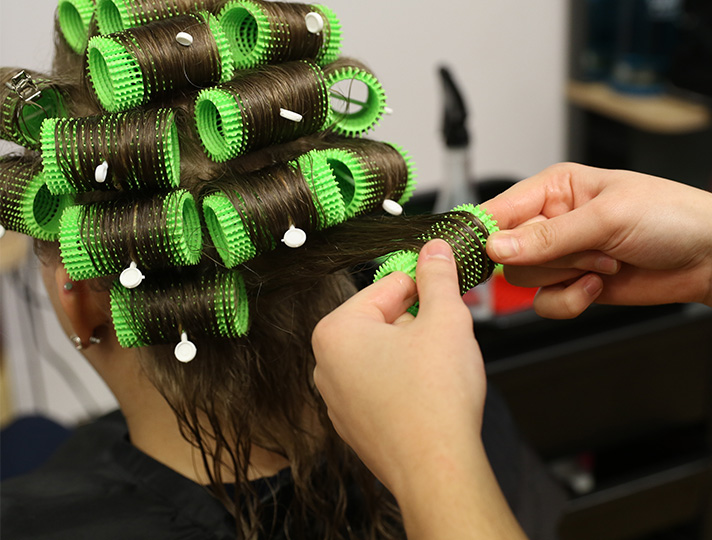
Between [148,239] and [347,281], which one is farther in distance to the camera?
[347,281]

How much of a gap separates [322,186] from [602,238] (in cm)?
41

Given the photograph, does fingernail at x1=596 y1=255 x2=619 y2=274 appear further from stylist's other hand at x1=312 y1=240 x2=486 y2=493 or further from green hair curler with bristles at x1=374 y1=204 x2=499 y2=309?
stylist's other hand at x1=312 y1=240 x2=486 y2=493

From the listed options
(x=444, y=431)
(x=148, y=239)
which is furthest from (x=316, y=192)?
(x=444, y=431)

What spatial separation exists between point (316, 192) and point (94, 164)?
233 mm

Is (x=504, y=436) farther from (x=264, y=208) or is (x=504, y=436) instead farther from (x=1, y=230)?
(x=1, y=230)

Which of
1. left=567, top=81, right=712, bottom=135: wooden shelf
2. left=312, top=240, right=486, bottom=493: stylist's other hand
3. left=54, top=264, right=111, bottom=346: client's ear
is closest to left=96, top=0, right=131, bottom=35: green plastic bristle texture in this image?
left=54, top=264, right=111, bottom=346: client's ear

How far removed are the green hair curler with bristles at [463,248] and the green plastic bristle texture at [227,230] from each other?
0.49 ft

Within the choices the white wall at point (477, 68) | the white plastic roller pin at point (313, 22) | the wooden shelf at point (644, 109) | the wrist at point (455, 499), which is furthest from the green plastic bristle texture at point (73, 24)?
the wooden shelf at point (644, 109)

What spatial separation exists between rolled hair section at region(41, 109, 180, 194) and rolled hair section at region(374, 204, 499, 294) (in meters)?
0.26

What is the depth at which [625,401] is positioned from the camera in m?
1.71

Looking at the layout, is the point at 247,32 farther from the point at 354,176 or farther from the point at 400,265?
the point at 400,265

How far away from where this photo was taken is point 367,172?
794mm

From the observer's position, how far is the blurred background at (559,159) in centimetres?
163

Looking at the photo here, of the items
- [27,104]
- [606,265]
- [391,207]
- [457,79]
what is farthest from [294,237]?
[457,79]
